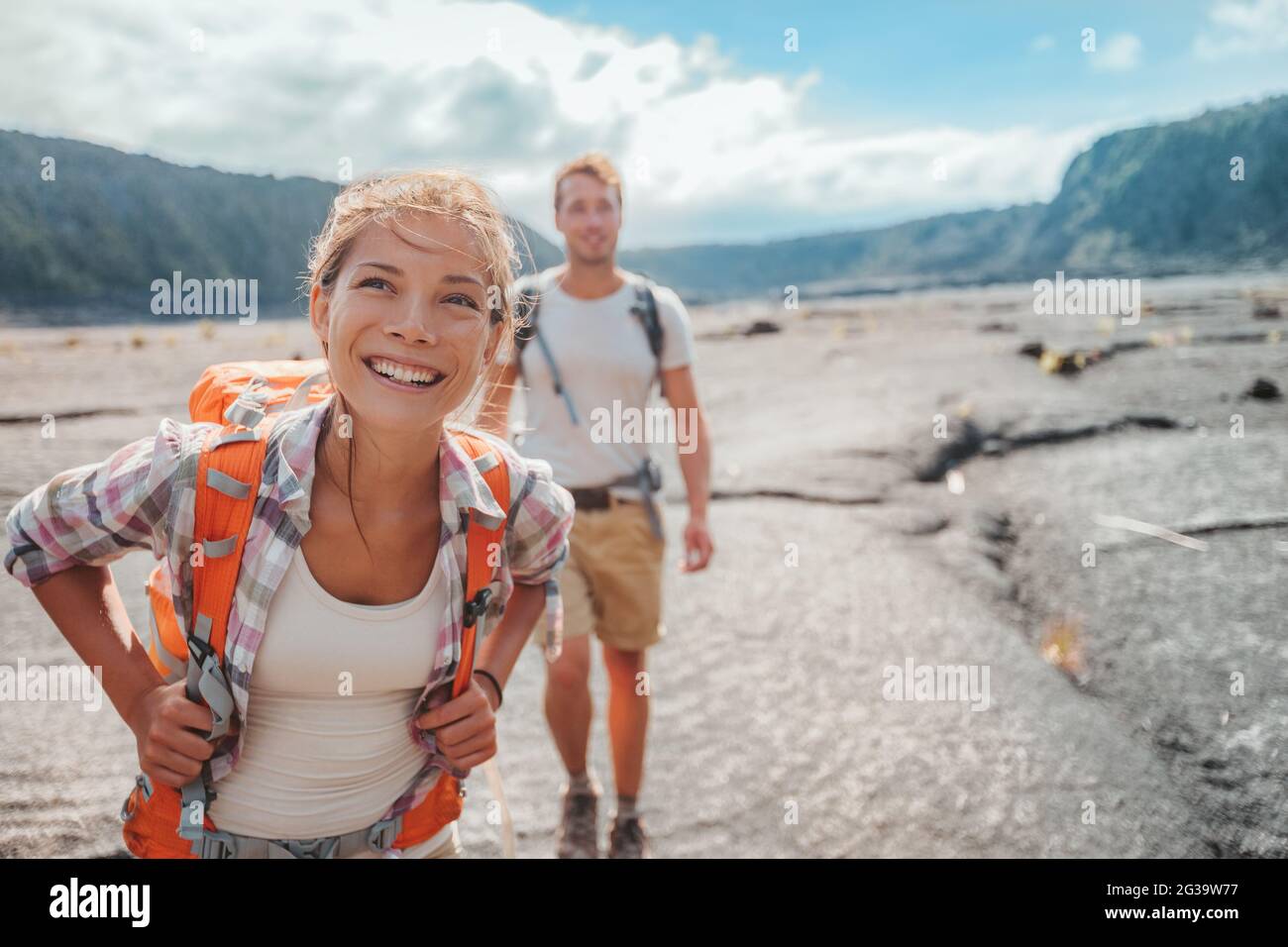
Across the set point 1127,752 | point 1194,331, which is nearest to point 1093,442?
point 1127,752

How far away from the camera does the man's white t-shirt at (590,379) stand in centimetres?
286

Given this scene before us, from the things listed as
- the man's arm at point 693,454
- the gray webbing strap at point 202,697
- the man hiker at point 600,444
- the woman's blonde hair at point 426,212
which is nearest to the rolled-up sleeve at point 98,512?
the gray webbing strap at point 202,697

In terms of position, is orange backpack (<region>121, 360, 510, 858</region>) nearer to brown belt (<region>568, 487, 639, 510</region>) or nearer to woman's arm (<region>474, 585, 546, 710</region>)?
woman's arm (<region>474, 585, 546, 710</region>)

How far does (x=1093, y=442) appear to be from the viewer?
7.74 meters

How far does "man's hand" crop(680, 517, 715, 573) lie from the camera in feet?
10.1

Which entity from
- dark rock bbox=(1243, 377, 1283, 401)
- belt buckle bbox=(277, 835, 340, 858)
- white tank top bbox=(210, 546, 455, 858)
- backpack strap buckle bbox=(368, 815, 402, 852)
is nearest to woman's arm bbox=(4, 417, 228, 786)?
white tank top bbox=(210, 546, 455, 858)

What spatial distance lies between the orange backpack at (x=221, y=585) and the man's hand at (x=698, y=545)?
58.1 inches

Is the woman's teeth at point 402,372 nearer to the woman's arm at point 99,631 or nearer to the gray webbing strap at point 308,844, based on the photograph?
the woman's arm at point 99,631

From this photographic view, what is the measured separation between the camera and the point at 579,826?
9.61ft

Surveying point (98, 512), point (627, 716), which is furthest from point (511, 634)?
point (627, 716)

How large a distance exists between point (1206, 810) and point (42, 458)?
7.32m

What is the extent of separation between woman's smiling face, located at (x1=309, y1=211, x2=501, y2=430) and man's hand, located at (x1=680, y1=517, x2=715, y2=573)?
5.55 feet

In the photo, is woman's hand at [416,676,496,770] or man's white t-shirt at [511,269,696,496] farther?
man's white t-shirt at [511,269,696,496]

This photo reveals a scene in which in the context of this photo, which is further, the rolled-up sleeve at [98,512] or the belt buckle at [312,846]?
the belt buckle at [312,846]
